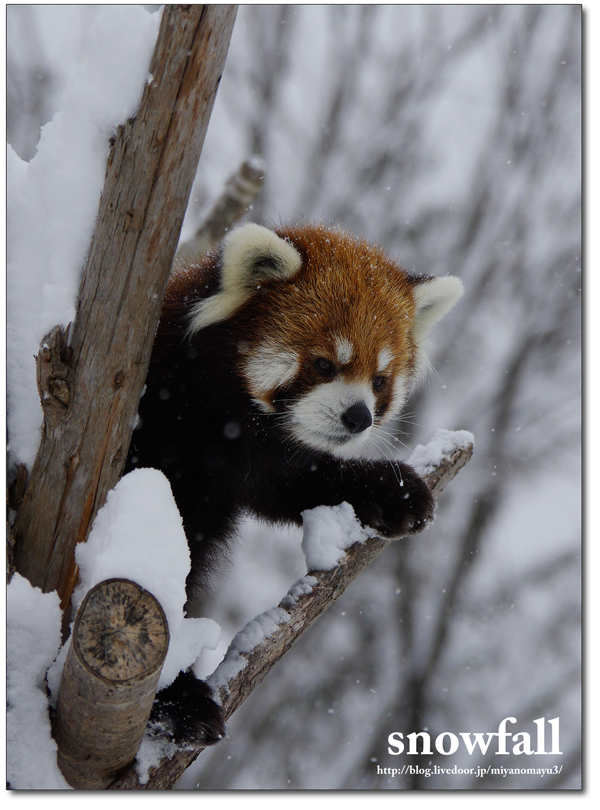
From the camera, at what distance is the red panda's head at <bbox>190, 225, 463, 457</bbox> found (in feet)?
8.71

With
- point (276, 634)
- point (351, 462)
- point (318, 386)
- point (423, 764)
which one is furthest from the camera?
point (423, 764)

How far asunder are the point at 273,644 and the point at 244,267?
1.61m

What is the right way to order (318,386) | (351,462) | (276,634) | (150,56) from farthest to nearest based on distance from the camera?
(351,462) < (318,386) < (276,634) < (150,56)

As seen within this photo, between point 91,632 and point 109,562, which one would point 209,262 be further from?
point 91,632

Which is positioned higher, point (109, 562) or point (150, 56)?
point (150, 56)

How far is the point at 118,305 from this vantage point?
6.37 feet

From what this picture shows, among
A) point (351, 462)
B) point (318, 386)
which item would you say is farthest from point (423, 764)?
point (318, 386)

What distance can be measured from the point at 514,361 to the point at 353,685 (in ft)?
17.2

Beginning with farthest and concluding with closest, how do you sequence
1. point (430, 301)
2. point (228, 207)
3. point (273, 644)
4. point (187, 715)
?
point (228, 207), point (430, 301), point (273, 644), point (187, 715)

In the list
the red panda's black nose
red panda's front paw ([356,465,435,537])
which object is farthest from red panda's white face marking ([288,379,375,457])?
red panda's front paw ([356,465,435,537])

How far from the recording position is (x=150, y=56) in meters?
1.83

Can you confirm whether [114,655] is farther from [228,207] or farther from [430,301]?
[228,207]

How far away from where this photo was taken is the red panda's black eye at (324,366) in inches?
106

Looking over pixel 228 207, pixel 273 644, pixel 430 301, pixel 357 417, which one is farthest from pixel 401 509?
pixel 228 207
